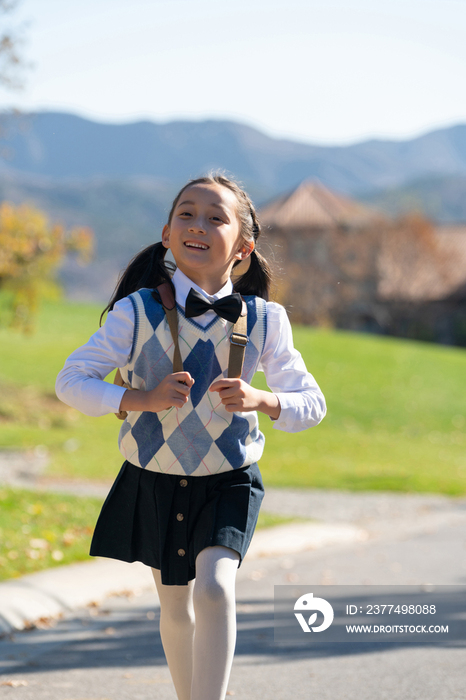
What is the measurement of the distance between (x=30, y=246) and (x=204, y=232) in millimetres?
9241

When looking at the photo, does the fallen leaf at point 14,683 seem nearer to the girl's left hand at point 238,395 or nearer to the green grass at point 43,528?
the green grass at point 43,528

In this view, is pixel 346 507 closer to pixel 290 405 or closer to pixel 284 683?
pixel 284 683

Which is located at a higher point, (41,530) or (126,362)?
(126,362)

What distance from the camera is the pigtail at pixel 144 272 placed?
287cm

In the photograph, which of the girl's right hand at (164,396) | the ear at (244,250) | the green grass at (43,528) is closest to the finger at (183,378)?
the girl's right hand at (164,396)

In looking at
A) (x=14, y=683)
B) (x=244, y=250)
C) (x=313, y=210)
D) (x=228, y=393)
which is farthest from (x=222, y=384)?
(x=313, y=210)

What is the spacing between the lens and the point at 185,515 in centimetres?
264

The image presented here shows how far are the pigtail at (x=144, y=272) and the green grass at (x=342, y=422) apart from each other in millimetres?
9248

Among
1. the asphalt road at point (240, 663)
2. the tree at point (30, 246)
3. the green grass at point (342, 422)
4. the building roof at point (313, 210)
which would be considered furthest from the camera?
the building roof at point (313, 210)

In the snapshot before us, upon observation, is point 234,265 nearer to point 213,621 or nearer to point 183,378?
point 183,378

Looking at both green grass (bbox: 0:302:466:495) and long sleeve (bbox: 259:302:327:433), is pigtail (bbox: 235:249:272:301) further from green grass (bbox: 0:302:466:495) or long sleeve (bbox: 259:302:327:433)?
green grass (bbox: 0:302:466:495)

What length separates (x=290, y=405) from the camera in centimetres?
255

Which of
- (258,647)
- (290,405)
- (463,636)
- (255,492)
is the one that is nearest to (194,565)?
(255,492)

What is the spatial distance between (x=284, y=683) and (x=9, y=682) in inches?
49.6
